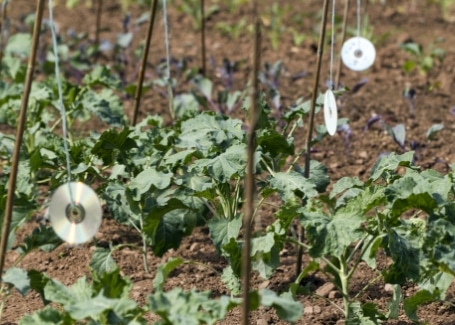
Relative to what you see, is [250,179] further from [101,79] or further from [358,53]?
[101,79]

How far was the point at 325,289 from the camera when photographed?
3814 millimetres

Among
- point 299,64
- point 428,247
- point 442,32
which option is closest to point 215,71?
point 299,64

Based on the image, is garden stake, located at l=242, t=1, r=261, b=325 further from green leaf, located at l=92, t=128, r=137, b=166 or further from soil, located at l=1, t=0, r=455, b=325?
green leaf, located at l=92, t=128, r=137, b=166

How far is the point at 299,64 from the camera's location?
268 inches

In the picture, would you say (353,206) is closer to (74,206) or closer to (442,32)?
(74,206)

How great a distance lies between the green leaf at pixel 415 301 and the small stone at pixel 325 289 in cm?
57

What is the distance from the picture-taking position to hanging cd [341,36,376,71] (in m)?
4.27

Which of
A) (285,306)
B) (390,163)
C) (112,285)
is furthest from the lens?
(390,163)

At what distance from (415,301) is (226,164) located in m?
0.77

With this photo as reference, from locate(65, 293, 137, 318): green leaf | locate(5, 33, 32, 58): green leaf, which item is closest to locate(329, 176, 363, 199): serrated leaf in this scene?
locate(65, 293, 137, 318): green leaf

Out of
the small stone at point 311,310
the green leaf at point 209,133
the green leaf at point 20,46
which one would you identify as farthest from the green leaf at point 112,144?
the green leaf at point 20,46

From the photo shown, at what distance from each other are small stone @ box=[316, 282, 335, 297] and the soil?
3 centimetres

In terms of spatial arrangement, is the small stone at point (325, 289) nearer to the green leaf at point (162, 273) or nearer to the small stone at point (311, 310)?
the small stone at point (311, 310)

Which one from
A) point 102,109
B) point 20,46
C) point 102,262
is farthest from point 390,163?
point 20,46
